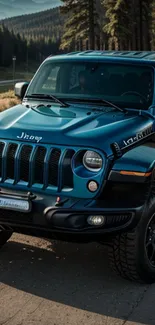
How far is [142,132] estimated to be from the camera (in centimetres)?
506

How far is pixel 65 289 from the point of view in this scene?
15.4 ft

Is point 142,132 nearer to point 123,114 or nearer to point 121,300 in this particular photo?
point 123,114

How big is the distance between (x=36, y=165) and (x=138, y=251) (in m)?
1.23

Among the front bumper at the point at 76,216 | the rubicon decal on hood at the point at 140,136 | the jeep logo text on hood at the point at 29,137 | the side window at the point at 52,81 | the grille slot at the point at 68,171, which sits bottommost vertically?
Answer: the front bumper at the point at 76,216

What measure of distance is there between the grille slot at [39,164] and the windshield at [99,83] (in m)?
1.38

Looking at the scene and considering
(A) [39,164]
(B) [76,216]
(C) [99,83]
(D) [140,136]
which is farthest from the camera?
(C) [99,83]

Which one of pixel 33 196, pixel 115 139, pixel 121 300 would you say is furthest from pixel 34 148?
pixel 121 300

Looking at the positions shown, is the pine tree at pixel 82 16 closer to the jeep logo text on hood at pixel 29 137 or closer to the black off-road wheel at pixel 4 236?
the black off-road wheel at pixel 4 236

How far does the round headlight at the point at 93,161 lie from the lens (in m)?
4.45

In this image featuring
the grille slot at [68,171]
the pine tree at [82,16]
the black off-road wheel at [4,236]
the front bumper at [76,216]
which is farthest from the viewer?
the pine tree at [82,16]

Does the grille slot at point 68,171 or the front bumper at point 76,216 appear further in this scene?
the grille slot at point 68,171

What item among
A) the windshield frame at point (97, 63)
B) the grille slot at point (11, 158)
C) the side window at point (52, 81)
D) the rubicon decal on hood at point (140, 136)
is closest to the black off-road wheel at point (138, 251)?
the rubicon decal on hood at point (140, 136)

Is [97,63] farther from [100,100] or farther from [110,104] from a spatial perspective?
[110,104]

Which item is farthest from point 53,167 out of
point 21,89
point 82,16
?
point 82,16
